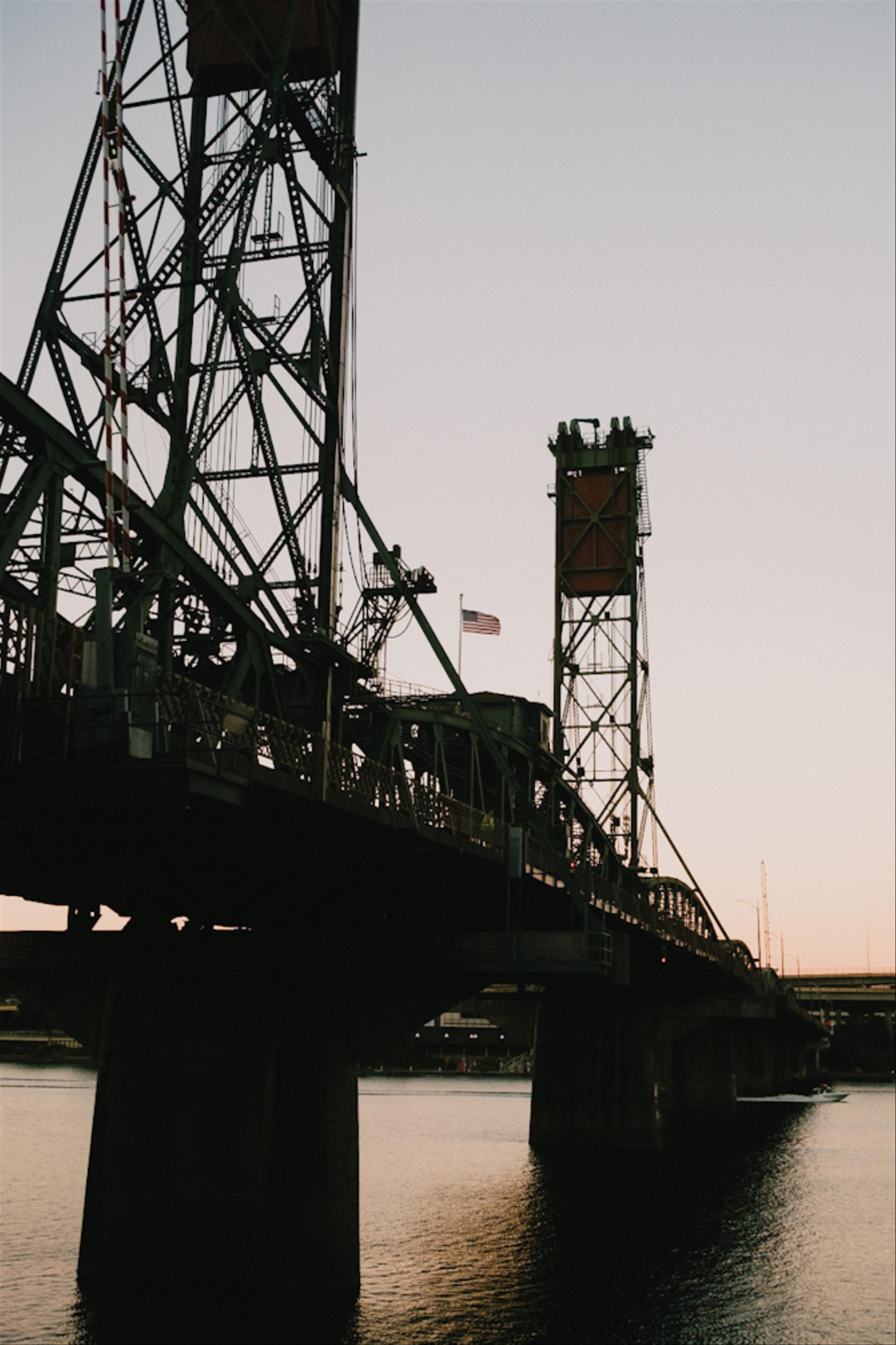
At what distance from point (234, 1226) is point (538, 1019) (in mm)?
54897

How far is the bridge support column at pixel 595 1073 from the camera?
9012 cm

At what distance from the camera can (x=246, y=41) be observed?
4853cm

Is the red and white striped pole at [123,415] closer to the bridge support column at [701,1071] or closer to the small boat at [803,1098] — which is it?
the bridge support column at [701,1071]

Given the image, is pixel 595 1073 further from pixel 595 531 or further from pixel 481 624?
pixel 595 531

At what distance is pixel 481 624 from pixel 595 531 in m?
49.8

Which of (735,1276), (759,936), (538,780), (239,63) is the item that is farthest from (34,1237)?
(759,936)

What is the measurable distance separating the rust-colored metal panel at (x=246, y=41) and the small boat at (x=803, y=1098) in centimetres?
13921

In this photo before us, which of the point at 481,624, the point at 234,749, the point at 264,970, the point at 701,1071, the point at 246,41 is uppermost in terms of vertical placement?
the point at 246,41

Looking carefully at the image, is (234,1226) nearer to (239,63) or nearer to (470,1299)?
(470,1299)

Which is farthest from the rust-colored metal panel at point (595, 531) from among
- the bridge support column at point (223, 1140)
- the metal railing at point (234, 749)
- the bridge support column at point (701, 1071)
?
the bridge support column at point (223, 1140)

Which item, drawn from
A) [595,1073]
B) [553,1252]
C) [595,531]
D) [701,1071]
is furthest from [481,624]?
[701,1071]

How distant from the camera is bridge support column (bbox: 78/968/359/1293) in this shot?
40625 mm

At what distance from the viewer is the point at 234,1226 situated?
133 ft

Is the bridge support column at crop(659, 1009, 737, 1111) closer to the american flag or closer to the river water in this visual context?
the river water
